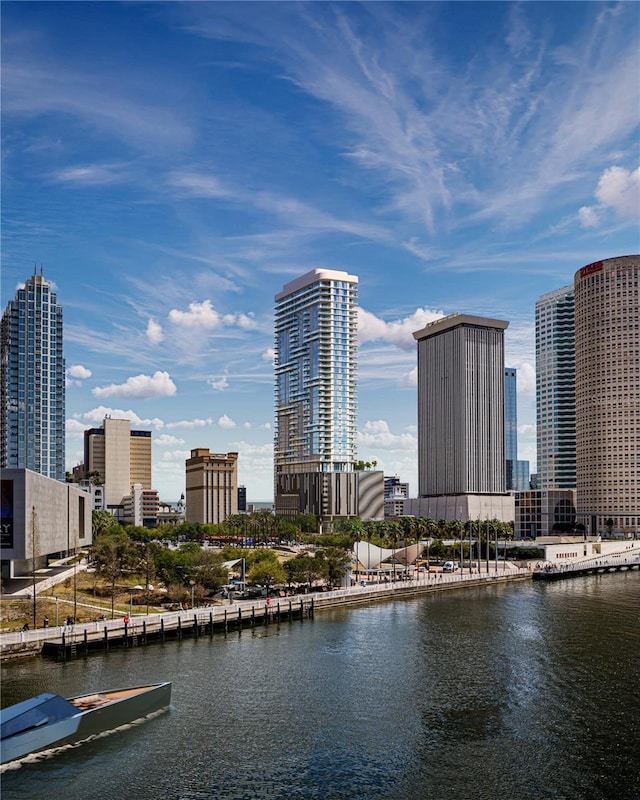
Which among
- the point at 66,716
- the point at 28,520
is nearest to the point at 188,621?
the point at 28,520

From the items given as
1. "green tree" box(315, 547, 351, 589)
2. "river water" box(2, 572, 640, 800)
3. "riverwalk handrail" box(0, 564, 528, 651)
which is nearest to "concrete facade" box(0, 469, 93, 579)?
"riverwalk handrail" box(0, 564, 528, 651)

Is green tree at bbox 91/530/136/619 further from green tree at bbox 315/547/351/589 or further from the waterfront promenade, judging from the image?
green tree at bbox 315/547/351/589

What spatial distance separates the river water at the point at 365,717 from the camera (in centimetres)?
5803

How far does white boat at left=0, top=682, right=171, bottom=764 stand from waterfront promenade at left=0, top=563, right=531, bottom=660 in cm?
2649

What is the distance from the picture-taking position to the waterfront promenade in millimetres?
96062

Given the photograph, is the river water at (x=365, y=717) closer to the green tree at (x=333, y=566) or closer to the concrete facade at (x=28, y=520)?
the concrete facade at (x=28, y=520)

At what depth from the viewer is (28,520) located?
125625 mm

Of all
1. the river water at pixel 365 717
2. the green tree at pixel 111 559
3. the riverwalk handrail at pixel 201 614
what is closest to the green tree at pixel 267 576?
the riverwalk handrail at pixel 201 614

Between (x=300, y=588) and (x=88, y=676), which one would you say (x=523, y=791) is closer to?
(x=88, y=676)

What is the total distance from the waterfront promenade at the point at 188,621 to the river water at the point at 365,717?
3.38 metres

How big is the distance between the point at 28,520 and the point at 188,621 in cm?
3245

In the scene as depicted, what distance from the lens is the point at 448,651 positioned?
101 m

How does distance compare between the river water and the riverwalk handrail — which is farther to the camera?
the riverwalk handrail

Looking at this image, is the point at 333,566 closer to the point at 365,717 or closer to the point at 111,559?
the point at 111,559
